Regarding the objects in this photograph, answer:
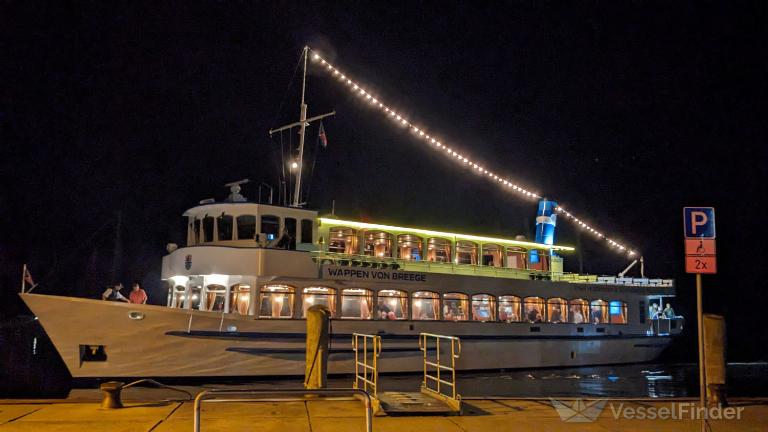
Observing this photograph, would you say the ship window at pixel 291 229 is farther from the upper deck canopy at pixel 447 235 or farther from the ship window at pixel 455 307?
the ship window at pixel 455 307

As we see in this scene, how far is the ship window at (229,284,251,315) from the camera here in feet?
56.6

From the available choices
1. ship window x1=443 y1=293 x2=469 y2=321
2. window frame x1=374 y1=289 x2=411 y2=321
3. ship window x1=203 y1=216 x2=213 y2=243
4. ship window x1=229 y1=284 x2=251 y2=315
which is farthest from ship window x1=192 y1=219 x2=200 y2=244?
ship window x1=443 y1=293 x2=469 y2=321

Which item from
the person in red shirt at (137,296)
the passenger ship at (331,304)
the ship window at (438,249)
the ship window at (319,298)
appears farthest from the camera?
the ship window at (438,249)

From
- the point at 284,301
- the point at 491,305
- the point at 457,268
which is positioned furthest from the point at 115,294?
the point at 491,305

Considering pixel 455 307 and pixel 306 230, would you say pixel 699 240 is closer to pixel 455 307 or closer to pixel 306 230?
pixel 306 230

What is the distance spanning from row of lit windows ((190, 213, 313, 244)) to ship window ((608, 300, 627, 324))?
547 inches

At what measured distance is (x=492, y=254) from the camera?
2339 cm

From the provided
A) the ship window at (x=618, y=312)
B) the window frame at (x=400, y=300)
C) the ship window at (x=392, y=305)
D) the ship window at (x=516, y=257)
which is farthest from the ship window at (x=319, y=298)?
the ship window at (x=618, y=312)

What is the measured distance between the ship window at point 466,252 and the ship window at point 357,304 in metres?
4.40

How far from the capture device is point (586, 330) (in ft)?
80.0

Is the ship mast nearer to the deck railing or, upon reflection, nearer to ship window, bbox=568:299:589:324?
the deck railing

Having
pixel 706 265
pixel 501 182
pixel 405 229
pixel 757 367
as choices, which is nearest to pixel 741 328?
pixel 757 367

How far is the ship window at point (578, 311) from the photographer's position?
24359 millimetres

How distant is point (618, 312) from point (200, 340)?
1751 centimetres
